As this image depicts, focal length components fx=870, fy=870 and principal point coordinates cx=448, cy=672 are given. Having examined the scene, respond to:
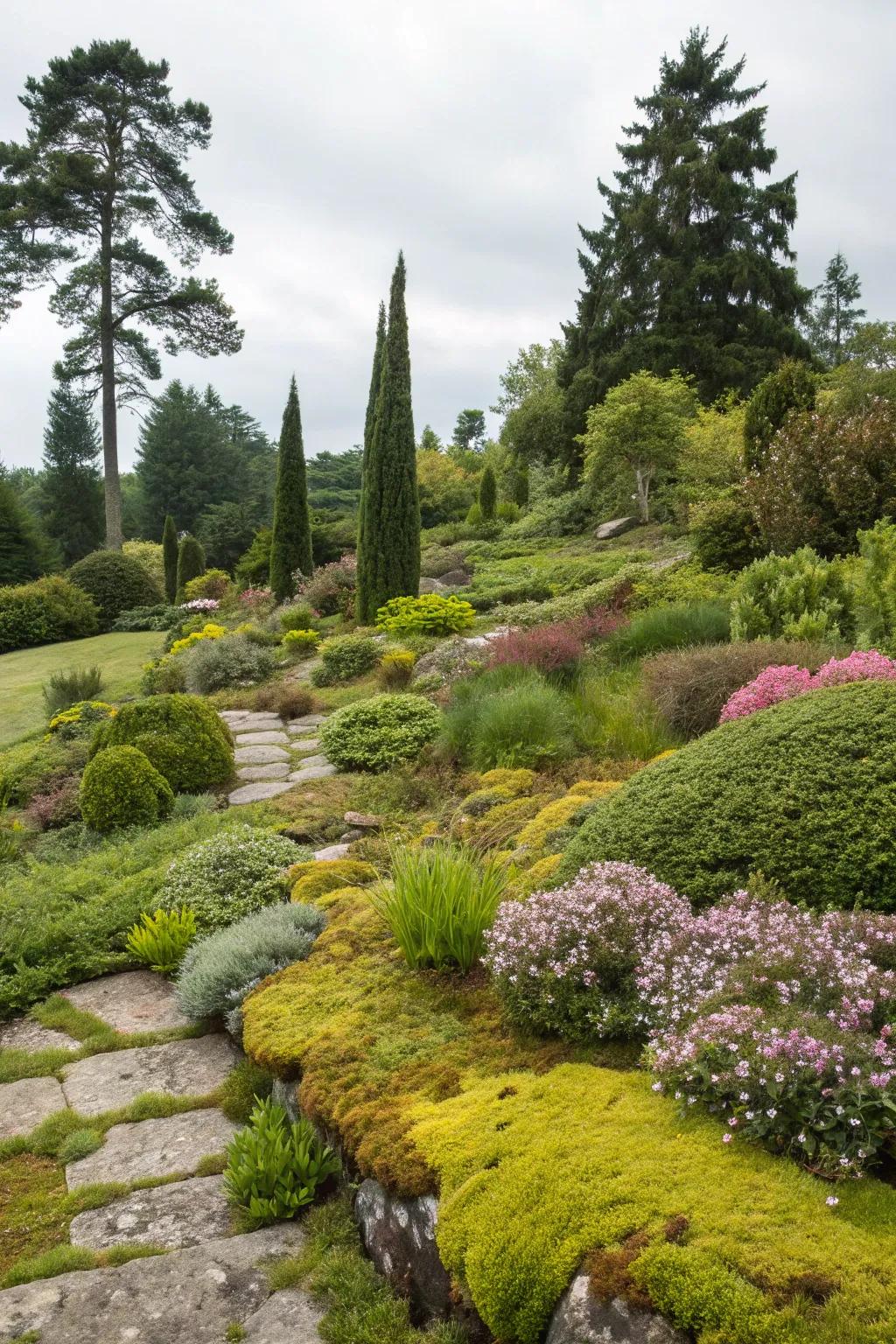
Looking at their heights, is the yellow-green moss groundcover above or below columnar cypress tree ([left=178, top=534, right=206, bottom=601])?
below

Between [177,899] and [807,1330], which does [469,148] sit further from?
[807,1330]

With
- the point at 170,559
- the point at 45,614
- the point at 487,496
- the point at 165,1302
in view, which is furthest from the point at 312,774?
the point at 170,559

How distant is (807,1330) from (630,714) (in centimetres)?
497

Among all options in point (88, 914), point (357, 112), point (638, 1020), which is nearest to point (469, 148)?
point (357, 112)

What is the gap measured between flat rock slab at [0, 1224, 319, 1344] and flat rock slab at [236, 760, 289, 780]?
5.07m

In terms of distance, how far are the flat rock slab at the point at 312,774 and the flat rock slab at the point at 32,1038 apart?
328 centimetres

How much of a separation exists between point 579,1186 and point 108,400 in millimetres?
29336

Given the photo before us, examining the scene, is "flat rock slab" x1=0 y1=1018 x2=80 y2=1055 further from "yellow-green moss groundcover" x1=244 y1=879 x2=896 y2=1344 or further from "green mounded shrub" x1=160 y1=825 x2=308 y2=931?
"yellow-green moss groundcover" x1=244 y1=879 x2=896 y2=1344

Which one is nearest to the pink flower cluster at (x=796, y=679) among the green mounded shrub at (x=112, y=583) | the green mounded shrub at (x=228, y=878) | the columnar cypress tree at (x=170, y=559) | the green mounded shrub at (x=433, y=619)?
the green mounded shrub at (x=228, y=878)

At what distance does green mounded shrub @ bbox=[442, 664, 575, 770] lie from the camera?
6.20 meters

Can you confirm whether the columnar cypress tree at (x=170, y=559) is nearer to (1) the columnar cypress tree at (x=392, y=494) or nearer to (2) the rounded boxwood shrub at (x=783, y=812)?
(1) the columnar cypress tree at (x=392, y=494)

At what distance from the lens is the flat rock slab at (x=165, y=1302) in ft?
7.24

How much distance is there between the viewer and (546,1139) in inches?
87.4

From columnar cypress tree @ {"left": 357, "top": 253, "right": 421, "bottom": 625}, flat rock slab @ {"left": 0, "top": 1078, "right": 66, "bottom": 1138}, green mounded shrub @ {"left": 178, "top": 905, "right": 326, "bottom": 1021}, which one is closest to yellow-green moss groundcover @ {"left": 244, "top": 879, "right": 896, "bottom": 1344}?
green mounded shrub @ {"left": 178, "top": 905, "right": 326, "bottom": 1021}
